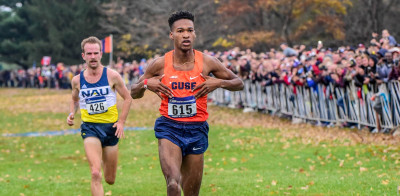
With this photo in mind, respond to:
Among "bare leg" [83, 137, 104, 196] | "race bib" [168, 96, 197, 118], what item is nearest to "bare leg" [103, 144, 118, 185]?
"bare leg" [83, 137, 104, 196]

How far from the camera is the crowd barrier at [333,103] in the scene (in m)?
15.6

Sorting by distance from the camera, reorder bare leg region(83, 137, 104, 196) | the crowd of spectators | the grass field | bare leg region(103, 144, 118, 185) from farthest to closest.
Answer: the crowd of spectators → the grass field → bare leg region(103, 144, 118, 185) → bare leg region(83, 137, 104, 196)

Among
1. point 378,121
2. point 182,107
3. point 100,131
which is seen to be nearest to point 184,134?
point 182,107

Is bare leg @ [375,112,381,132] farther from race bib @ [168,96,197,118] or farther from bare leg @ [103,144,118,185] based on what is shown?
race bib @ [168,96,197,118]

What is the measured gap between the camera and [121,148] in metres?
17.2

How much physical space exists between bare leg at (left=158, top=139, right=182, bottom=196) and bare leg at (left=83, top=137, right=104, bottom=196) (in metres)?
1.43

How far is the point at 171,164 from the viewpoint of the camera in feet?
21.9

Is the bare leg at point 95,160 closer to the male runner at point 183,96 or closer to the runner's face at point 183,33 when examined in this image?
the male runner at point 183,96

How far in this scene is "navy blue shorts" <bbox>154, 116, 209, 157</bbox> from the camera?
22.6 feet

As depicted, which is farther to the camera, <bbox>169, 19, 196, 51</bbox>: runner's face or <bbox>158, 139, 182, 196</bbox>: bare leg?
<bbox>169, 19, 196, 51</bbox>: runner's face

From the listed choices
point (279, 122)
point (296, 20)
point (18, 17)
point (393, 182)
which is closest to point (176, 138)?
point (393, 182)

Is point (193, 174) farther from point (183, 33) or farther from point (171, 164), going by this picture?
point (183, 33)

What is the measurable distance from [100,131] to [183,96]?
2.05 meters

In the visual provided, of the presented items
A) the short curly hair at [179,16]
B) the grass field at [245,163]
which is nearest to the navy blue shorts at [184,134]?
the short curly hair at [179,16]
